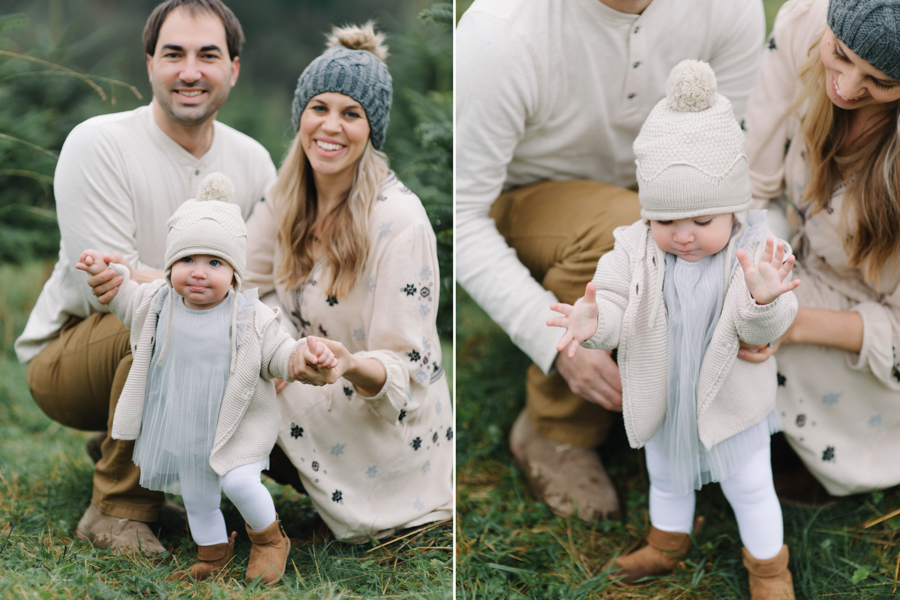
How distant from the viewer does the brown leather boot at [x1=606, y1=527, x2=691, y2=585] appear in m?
2.70

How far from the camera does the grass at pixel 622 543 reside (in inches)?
104

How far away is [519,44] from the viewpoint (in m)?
2.74

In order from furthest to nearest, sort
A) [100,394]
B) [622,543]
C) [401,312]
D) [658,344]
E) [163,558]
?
[622,543], [100,394], [401,312], [163,558], [658,344]

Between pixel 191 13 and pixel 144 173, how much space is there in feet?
1.71

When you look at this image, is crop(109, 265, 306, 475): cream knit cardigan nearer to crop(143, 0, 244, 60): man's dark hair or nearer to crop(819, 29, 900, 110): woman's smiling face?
crop(143, 0, 244, 60): man's dark hair

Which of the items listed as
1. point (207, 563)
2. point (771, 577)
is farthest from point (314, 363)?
point (771, 577)

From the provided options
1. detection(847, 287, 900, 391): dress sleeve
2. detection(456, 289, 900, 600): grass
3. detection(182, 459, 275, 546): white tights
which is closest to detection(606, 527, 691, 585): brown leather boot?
detection(456, 289, 900, 600): grass

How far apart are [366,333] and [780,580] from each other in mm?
1553

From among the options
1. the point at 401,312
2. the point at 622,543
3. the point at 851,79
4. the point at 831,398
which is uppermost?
the point at 851,79

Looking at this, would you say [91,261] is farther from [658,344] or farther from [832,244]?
[832,244]

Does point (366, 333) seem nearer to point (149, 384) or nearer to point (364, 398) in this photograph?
point (364, 398)

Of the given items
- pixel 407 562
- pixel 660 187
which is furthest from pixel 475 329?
pixel 660 187

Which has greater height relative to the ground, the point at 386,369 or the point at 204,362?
the point at 204,362

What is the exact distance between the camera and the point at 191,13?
95.3 inches
